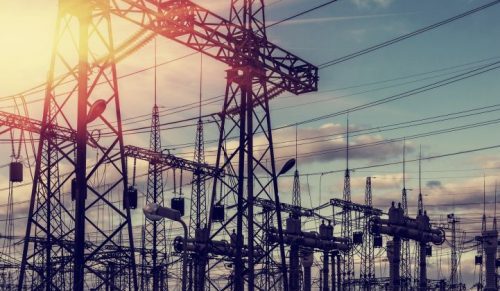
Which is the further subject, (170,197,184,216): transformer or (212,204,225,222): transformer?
(170,197,184,216): transformer

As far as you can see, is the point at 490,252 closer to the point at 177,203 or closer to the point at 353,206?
the point at 353,206

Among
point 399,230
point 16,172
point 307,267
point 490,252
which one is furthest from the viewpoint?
point 490,252

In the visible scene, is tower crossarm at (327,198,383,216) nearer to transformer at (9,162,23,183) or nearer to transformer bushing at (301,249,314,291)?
transformer bushing at (301,249,314,291)

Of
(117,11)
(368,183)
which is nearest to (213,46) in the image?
(117,11)

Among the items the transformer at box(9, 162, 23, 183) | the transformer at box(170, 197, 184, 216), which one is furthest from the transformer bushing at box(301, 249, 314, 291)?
the transformer at box(9, 162, 23, 183)

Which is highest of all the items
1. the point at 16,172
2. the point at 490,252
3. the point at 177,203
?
the point at 16,172

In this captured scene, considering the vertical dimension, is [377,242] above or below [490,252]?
above

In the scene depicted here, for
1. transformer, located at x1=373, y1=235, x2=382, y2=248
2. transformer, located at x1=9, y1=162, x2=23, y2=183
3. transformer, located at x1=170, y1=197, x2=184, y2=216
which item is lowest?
transformer, located at x1=373, y1=235, x2=382, y2=248

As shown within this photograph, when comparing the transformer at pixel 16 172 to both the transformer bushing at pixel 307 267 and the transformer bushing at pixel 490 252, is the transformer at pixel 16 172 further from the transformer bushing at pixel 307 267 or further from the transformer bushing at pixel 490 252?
the transformer bushing at pixel 490 252

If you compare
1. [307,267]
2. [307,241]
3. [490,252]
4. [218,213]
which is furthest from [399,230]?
[218,213]

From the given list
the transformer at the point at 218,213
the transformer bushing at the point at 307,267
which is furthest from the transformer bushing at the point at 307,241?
the transformer at the point at 218,213

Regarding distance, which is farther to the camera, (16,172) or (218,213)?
(218,213)
